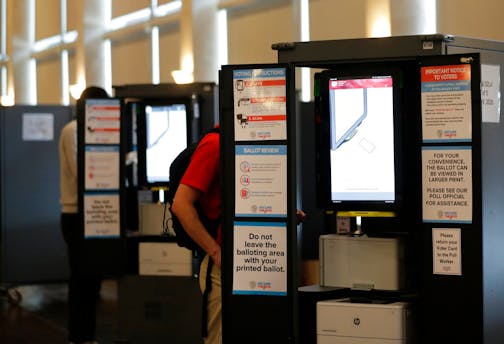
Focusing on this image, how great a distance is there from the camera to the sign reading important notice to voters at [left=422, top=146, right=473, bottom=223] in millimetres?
3584

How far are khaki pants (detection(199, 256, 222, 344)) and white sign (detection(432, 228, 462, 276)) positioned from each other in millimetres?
858

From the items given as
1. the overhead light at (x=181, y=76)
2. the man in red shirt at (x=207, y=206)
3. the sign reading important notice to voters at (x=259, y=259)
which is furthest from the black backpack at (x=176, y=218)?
the overhead light at (x=181, y=76)

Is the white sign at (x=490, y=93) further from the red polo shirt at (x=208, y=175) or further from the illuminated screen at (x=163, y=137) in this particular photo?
the illuminated screen at (x=163, y=137)

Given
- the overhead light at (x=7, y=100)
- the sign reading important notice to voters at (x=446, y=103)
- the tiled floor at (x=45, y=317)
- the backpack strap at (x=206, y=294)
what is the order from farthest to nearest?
the overhead light at (x=7, y=100), the tiled floor at (x=45, y=317), the backpack strap at (x=206, y=294), the sign reading important notice to voters at (x=446, y=103)

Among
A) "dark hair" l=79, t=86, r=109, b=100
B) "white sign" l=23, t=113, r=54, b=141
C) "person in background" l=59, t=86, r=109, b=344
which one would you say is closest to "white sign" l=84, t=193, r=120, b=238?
"person in background" l=59, t=86, r=109, b=344

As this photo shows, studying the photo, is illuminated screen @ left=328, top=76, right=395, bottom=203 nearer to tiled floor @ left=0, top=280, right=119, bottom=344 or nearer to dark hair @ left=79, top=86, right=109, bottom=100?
Answer: dark hair @ left=79, top=86, right=109, bottom=100

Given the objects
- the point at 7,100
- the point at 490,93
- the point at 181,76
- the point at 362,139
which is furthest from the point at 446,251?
the point at 7,100

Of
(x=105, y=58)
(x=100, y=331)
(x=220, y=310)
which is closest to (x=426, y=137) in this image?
(x=220, y=310)

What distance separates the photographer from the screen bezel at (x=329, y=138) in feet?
12.0

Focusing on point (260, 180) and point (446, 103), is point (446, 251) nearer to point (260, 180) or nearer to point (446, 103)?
point (446, 103)

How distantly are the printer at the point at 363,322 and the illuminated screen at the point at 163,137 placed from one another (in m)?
2.40

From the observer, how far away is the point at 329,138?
3.77m

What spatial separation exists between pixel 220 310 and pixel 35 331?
11.9ft

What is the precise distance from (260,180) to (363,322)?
680 mm
